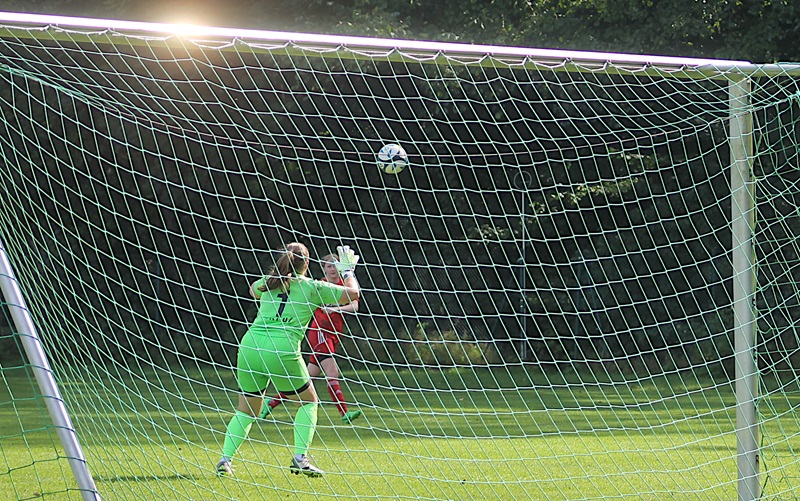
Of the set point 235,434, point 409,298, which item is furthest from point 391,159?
point 235,434

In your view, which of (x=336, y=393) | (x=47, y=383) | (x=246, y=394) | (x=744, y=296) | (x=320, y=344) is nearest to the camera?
(x=47, y=383)

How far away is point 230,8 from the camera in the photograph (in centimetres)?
1562

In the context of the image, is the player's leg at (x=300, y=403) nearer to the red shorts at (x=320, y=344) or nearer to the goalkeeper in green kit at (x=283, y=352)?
the goalkeeper in green kit at (x=283, y=352)

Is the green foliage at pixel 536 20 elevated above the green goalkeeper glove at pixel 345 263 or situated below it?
above

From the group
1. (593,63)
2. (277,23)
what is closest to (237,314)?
(277,23)

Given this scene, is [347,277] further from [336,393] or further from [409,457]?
[336,393]

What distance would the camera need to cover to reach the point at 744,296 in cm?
502

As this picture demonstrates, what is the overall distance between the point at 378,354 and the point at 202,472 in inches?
286

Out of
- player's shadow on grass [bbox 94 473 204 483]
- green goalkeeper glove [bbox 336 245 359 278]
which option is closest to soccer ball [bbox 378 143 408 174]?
green goalkeeper glove [bbox 336 245 359 278]

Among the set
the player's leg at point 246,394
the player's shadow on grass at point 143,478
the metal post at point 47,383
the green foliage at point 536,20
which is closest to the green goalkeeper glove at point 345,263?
the player's leg at point 246,394

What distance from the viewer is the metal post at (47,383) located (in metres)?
3.80

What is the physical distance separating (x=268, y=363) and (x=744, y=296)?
2666mm

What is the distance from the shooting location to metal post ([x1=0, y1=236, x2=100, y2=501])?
3.80 metres

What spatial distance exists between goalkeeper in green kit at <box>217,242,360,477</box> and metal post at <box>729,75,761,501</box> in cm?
220
